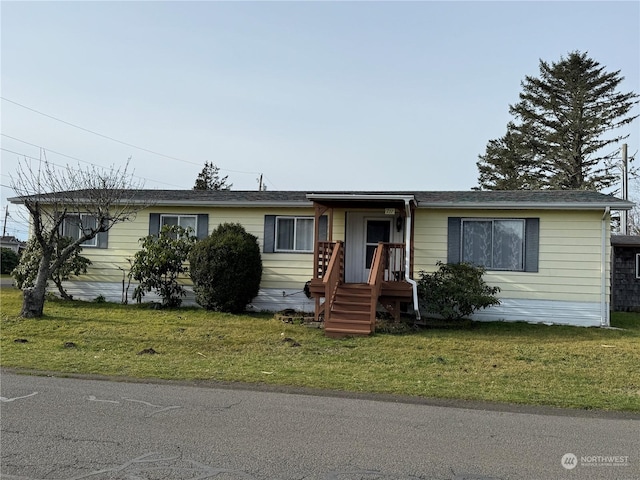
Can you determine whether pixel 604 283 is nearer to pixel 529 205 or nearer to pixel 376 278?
pixel 529 205

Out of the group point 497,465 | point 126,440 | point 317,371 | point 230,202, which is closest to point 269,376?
point 317,371

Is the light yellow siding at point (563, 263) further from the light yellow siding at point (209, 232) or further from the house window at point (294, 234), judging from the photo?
the house window at point (294, 234)

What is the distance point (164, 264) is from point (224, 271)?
197cm

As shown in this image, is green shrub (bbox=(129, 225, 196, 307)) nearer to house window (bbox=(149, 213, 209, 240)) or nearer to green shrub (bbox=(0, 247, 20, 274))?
house window (bbox=(149, 213, 209, 240))

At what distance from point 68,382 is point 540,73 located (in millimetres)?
35400

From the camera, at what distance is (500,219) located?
46.5ft

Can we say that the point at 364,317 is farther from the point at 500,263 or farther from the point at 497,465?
the point at 497,465

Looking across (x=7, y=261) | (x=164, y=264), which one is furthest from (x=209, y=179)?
(x=164, y=264)

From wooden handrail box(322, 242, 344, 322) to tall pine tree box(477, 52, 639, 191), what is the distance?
24755 mm

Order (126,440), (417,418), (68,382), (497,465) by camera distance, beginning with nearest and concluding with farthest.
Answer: (497,465) → (126,440) → (417,418) → (68,382)

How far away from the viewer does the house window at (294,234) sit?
1531cm

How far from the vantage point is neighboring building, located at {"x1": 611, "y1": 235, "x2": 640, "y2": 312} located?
19031 millimetres

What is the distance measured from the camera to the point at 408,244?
13.4 metres

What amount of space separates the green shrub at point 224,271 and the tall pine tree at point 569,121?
2562 cm
